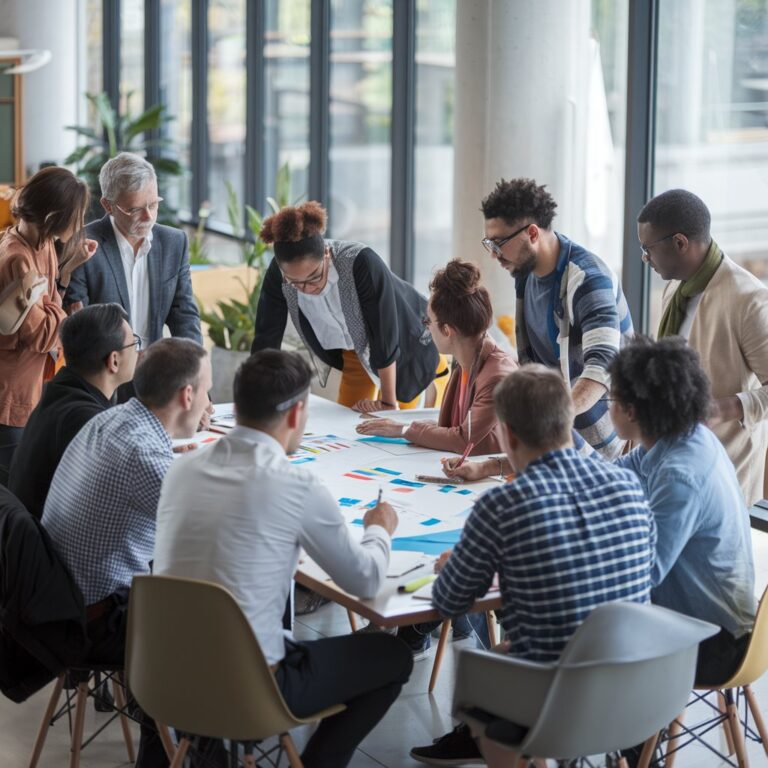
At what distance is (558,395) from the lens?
2.63 meters

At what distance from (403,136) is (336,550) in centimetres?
533

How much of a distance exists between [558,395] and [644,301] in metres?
3.49

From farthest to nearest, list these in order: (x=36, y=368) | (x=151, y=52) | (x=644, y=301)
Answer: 1. (x=151, y=52)
2. (x=644, y=301)
3. (x=36, y=368)

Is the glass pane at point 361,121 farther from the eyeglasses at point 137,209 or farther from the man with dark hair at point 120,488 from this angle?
the man with dark hair at point 120,488

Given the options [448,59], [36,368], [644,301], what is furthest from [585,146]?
[36,368]

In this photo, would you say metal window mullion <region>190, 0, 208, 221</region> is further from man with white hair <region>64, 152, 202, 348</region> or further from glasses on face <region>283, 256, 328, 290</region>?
glasses on face <region>283, 256, 328, 290</region>

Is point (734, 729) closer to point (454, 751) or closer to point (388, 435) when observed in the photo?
point (454, 751)

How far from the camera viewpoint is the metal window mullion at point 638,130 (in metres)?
5.77

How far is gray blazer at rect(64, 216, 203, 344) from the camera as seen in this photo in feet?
15.0

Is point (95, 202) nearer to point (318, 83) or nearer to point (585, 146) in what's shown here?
point (318, 83)

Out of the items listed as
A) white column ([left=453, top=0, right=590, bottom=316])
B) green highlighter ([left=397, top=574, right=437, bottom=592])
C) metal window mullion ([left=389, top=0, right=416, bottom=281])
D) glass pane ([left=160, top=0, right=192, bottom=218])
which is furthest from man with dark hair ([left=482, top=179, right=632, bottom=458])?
glass pane ([left=160, top=0, right=192, bottom=218])

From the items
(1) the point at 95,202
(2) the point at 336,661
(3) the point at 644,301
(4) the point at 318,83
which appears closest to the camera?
(2) the point at 336,661

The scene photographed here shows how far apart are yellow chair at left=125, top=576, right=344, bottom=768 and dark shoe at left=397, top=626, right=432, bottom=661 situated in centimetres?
134

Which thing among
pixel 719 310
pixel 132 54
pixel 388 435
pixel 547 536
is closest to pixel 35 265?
pixel 388 435
